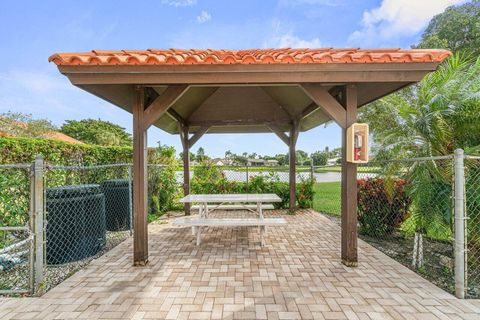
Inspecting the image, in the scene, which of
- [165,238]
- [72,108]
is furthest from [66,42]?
[72,108]

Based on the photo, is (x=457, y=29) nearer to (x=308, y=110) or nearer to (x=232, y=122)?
(x=308, y=110)

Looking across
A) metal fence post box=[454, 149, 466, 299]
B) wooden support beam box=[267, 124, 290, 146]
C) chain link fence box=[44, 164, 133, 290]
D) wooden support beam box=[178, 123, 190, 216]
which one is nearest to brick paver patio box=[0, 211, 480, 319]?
metal fence post box=[454, 149, 466, 299]

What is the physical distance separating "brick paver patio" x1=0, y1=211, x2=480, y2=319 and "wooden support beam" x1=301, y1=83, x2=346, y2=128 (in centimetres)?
207

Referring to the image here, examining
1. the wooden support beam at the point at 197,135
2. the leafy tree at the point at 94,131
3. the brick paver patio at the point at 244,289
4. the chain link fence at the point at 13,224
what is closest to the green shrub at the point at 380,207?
the brick paver patio at the point at 244,289

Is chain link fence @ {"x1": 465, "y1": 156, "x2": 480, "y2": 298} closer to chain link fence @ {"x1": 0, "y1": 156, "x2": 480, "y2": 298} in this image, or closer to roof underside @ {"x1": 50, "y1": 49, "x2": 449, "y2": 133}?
chain link fence @ {"x1": 0, "y1": 156, "x2": 480, "y2": 298}

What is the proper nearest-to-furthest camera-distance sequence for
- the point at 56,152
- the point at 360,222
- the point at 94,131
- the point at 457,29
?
the point at 56,152, the point at 360,222, the point at 457,29, the point at 94,131

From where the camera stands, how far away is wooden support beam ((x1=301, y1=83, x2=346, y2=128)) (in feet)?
12.1

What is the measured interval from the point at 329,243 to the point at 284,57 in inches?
132

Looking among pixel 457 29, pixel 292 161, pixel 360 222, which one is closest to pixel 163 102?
pixel 360 222

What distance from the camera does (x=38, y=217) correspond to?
120 inches

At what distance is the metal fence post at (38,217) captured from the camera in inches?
119

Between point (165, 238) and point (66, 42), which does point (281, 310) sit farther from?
point (66, 42)

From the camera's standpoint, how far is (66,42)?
56.0ft

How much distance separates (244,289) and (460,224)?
98.9 inches
